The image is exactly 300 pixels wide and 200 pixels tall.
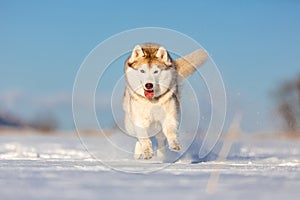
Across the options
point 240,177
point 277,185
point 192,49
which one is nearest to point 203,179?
point 240,177

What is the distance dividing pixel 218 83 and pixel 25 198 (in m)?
3.25

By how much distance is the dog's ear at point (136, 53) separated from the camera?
6.07m

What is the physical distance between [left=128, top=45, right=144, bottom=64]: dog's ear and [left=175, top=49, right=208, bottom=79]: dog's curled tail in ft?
2.13

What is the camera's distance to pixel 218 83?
6.09m

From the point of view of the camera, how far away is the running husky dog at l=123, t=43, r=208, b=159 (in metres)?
6.02

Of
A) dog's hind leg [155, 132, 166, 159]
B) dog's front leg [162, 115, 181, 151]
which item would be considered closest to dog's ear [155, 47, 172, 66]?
dog's front leg [162, 115, 181, 151]

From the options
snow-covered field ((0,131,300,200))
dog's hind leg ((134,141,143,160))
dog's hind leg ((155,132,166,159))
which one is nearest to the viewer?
snow-covered field ((0,131,300,200))

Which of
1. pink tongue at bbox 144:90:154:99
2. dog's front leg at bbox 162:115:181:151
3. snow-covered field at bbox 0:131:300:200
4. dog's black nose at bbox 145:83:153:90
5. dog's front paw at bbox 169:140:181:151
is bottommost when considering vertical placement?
snow-covered field at bbox 0:131:300:200

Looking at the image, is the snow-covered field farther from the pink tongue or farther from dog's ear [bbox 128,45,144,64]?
dog's ear [bbox 128,45,144,64]

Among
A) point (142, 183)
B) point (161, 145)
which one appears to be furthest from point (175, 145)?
point (142, 183)

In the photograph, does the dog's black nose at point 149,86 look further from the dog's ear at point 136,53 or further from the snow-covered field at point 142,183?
the snow-covered field at point 142,183

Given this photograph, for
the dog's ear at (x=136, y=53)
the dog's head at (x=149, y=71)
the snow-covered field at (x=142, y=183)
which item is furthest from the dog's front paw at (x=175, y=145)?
the dog's ear at (x=136, y=53)

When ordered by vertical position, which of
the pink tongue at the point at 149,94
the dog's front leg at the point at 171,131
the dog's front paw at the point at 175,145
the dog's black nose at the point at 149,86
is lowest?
the dog's front paw at the point at 175,145

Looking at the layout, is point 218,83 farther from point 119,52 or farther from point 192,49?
point 119,52
